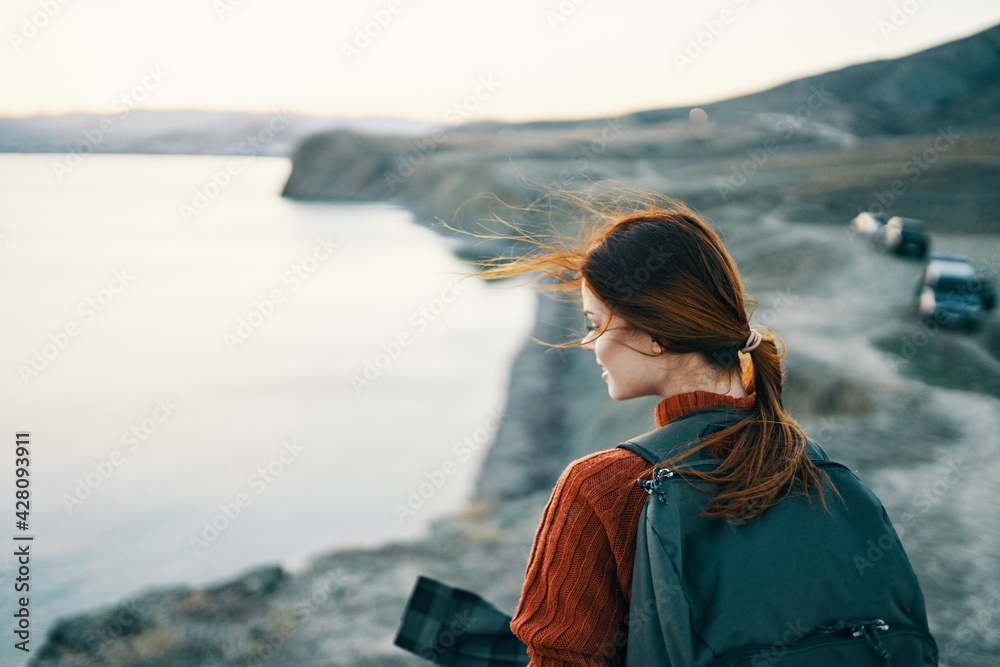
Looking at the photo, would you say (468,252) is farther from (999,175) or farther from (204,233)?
(999,175)

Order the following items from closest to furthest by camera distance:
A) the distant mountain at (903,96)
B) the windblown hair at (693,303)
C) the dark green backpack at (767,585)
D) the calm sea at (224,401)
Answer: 1. the dark green backpack at (767,585)
2. the windblown hair at (693,303)
3. the calm sea at (224,401)
4. the distant mountain at (903,96)

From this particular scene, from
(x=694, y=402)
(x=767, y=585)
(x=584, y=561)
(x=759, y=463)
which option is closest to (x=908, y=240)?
(x=694, y=402)

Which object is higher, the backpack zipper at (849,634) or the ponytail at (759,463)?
the ponytail at (759,463)

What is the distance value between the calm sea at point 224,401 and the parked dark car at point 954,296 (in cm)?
936

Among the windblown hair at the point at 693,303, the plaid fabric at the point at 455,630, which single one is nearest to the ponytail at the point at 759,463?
the windblown hair at the point at 693,303

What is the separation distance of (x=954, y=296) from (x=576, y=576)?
14.9m

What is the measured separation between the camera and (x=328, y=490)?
12.5 metres

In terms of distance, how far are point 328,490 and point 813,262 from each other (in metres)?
15.5

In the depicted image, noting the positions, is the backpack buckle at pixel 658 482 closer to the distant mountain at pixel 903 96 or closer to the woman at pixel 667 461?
the woman at pixel 667 461

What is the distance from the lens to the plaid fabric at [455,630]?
2.08 m

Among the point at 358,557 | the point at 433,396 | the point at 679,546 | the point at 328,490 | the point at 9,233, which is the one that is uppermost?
the point at 679,546

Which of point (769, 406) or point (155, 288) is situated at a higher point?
point (769, 406)

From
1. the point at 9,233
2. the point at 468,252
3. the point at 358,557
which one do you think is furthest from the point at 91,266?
the point at 358,557

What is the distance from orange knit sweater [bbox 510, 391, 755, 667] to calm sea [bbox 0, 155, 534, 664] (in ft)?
5.32
